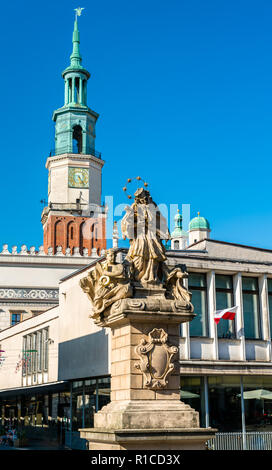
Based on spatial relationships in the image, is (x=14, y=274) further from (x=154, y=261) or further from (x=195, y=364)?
(x=154, y=261)

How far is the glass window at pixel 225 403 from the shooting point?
3204cm

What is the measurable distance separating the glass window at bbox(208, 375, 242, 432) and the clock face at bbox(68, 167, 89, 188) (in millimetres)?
45554

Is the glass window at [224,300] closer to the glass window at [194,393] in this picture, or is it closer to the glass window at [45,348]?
the glass window at [194,393]

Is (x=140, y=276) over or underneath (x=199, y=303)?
underneath

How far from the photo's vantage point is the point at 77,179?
75.2 meters


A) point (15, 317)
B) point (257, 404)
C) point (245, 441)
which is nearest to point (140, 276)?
point (245, 441)

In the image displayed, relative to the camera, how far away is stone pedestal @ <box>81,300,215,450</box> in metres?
13.5

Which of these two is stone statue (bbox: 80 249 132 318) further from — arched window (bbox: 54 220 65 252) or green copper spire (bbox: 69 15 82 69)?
green copper spire (bbox: 69 15 82 69)

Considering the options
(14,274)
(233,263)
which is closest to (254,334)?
(233,263)

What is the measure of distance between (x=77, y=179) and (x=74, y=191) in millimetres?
1427

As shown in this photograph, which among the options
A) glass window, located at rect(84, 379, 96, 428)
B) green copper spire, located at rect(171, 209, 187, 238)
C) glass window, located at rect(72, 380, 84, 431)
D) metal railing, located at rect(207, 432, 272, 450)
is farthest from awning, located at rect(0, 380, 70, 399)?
green copper spire, located at rect(171, 209, 187, 238)

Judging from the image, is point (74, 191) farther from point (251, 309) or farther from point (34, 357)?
point (251, 309)

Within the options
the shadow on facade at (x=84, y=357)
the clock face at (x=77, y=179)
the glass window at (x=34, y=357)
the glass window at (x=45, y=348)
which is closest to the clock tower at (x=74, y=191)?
the clock face at (x=77, y=179)

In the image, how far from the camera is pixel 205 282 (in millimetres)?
33062
